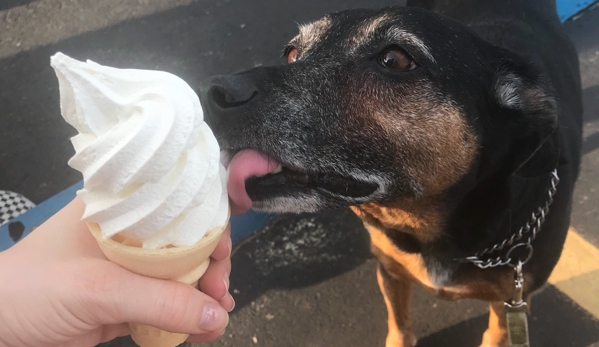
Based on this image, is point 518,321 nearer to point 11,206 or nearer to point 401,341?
point 401,341

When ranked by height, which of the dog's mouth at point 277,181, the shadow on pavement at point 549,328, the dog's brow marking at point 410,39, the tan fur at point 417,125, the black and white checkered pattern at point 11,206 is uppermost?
the dog's brow marking at point 410,39

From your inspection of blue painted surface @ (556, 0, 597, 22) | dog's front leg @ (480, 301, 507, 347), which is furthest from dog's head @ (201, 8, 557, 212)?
blue painted surface @ (556, 0, 597, 22)

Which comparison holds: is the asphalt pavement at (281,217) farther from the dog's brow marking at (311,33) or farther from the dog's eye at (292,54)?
the dog's brow marking at (311,33)

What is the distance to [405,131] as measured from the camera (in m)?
1.79

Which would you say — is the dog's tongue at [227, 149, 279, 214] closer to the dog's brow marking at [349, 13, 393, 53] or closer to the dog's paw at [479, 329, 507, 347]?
the dog's brow marking at [349, 13, 393, 53]

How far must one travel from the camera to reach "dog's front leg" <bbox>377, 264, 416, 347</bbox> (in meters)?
2.74

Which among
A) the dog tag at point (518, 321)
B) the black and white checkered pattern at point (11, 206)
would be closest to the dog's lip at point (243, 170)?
the dog tag at point (518, 321)

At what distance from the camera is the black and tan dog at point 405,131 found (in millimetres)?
1719

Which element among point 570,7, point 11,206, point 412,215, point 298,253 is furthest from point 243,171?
point 570,7

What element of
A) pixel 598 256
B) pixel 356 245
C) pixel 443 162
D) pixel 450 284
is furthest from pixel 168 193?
pixel 598 256

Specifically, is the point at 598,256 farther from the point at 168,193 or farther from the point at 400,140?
the point at 168,193

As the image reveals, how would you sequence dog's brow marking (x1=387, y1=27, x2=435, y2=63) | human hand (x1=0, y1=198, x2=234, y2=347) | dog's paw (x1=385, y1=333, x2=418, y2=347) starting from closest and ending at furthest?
1. human hand (x1=0, y1=198, x2=234, y2=347)
2. dog's brow marking (x1=387, y1=27, x2=435, y2=63)
3. dog's paw (x1=385, y1=333, x2=418, y2=347)

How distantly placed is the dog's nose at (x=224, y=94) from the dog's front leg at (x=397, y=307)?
1.47 m

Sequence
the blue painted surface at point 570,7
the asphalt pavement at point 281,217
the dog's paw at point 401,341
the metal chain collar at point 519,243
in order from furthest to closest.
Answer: the blue painted surface at point 570,7, the asphalt pavement at point 281,217, the dog's paw at point 401,341, the metal chain collar at point 519,243
